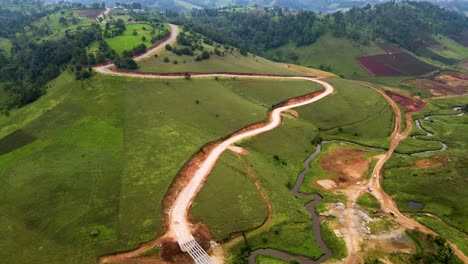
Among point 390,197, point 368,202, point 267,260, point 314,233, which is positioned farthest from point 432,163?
point 267,260

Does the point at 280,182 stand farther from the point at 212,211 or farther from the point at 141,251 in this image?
the point at 141,251

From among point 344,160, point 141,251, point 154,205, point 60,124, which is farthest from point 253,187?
point 60,124

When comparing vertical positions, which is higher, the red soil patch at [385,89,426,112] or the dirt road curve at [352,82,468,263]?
the red soil patch at [385,89,426,112]

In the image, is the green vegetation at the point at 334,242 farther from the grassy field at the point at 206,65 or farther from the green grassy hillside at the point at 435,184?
the grassy field at the point at 206,65

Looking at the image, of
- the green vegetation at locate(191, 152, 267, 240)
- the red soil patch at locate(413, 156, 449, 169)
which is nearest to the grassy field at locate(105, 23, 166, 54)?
the green vegetation at locate(191, 152, 267, 240)

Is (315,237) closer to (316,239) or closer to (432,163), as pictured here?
(316,239)

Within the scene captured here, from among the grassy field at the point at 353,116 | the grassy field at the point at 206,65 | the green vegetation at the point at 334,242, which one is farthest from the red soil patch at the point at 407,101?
the green vegetation at the point at 334,242

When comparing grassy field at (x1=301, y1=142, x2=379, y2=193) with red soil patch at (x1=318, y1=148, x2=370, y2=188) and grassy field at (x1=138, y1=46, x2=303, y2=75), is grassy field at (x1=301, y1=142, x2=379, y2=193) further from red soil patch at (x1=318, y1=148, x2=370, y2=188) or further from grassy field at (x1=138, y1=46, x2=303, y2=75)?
grassy field at (x1=138, y1=46, x2=303, y2=75)
